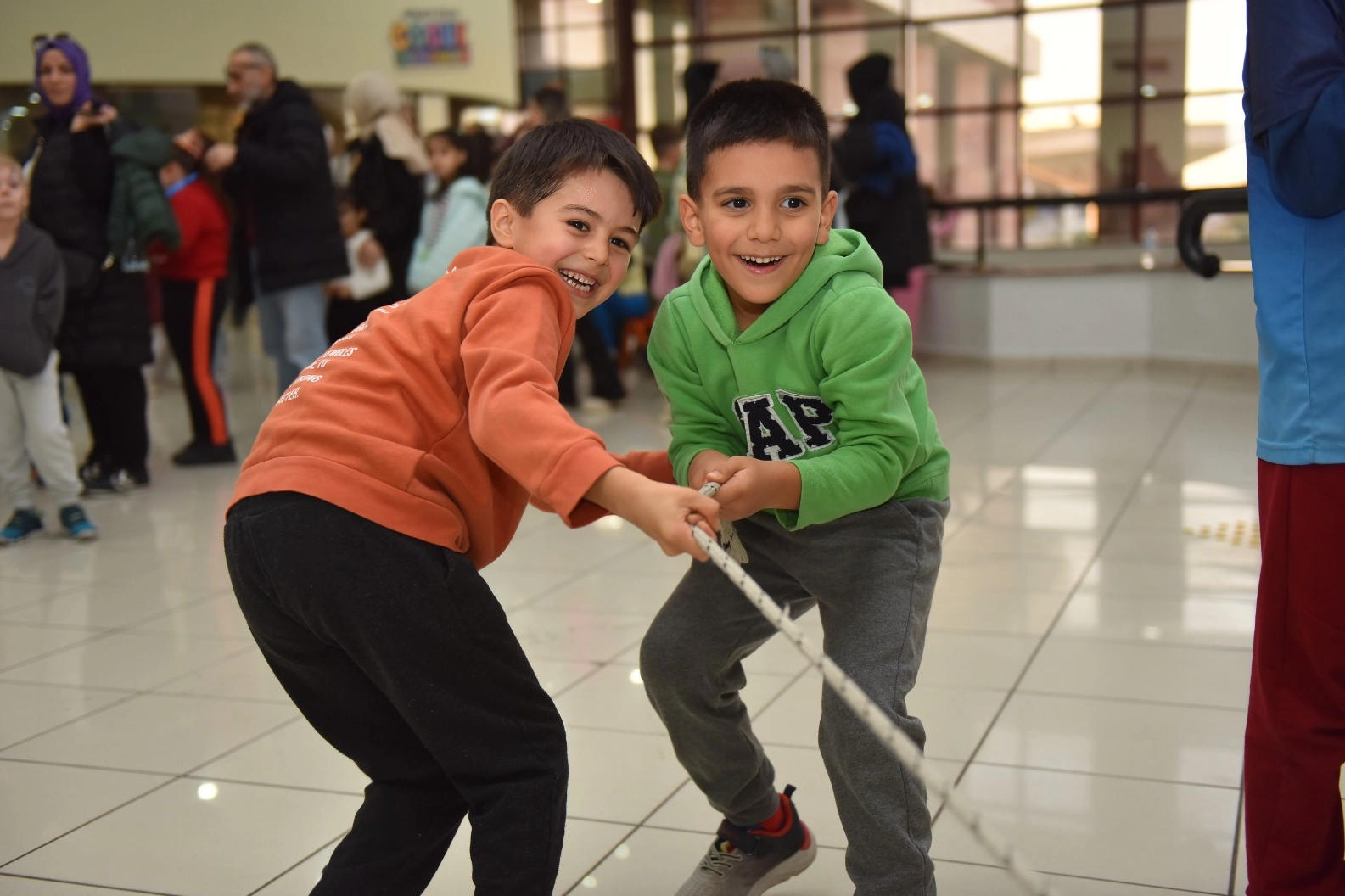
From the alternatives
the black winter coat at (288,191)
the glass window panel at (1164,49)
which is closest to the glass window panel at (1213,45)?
the glass window panel at (1164,49)

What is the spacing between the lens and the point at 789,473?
144 centimetres

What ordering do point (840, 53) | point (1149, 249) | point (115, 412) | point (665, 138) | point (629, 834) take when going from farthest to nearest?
point (840, 53) < point (1149, 249) < point (665, 138) < point (115, 412) < point (629, 834)

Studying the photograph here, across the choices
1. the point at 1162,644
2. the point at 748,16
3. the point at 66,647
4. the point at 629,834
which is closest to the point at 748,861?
the point at 629,834

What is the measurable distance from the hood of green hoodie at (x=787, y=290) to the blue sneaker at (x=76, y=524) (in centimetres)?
293

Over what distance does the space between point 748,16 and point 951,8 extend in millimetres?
1731

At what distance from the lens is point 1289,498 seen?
4.60 feet

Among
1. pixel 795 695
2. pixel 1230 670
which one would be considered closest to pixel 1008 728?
pixel 795 695

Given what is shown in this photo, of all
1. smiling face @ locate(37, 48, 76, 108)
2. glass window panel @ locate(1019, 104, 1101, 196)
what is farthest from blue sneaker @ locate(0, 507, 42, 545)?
glass window panel @ locate(1019, 104, 1101, 196)

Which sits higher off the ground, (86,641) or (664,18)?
(664,18)

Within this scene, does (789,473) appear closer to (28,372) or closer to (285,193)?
(28,372)

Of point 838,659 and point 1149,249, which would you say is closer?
point 838,659

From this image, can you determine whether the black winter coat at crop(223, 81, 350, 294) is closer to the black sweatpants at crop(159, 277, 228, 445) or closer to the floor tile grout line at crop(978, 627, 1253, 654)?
the black sweatpants at crop(159, 277, 228, 445)

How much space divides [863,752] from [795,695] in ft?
3.49

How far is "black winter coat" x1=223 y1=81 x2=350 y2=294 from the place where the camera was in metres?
4.70
